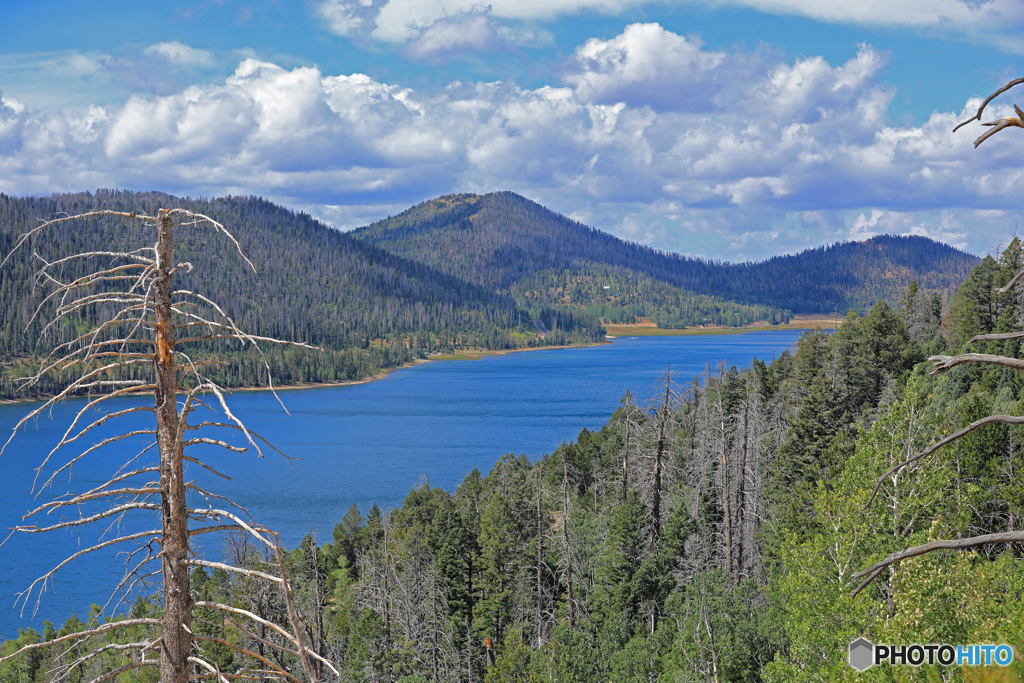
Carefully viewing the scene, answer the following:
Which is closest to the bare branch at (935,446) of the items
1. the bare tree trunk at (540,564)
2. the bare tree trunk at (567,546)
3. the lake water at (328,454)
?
the lake water at (328,454)

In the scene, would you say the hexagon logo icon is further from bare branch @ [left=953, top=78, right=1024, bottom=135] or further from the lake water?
the lake water

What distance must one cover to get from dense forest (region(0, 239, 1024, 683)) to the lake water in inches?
341

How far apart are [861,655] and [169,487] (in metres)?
15.0

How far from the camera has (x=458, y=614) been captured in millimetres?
42812

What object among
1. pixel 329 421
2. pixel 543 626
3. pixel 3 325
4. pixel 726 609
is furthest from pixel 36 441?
pixel 3 325

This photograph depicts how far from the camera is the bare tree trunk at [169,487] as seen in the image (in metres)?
5.71

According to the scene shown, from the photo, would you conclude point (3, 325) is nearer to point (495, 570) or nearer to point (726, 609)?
point (495, 570)

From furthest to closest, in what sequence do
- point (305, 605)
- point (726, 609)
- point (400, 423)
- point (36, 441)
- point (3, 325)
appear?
point (3, 325) → point (400, 423) → point (36, 441) → point (305, 605) → point (726, 609)

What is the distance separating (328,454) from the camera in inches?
3597

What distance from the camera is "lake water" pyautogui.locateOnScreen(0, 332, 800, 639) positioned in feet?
190

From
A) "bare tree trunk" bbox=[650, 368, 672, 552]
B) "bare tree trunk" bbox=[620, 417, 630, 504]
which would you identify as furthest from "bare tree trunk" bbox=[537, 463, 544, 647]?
"bare tree trunk" bbox=[650, 368, 672, 552]

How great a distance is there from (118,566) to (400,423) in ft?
204

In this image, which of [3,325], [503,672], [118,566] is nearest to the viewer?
[503,672]

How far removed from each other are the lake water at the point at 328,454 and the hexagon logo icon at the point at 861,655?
19.0m
